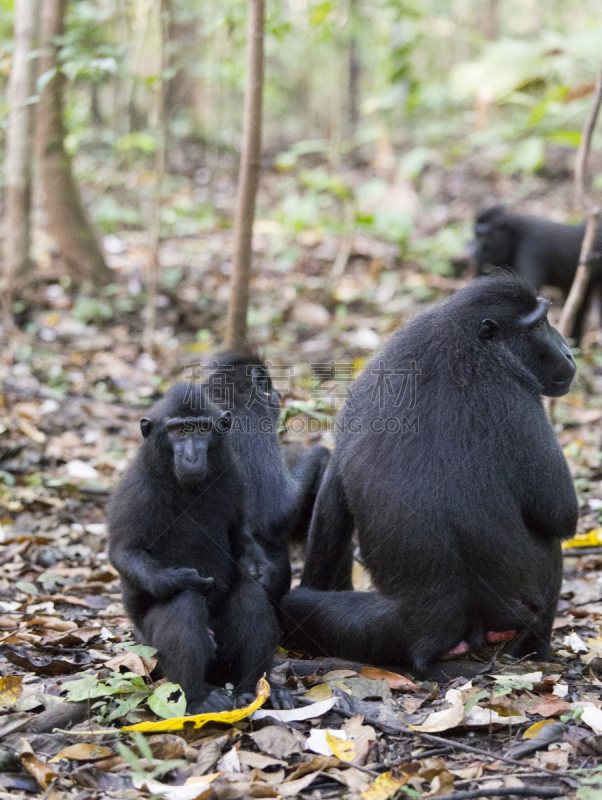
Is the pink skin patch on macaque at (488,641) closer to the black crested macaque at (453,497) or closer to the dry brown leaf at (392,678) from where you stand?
the black crested macaque at (453,497)

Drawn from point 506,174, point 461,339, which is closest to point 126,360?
point 461,339

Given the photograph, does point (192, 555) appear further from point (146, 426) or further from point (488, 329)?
→ point (488, 329)

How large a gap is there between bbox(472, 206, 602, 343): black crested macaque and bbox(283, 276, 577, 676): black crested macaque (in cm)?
670

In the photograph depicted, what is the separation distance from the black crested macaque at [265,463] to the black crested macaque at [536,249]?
648cm

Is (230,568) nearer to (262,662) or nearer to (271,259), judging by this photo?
(262,662)

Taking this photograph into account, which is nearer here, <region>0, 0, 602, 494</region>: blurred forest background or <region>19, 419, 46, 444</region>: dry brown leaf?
<region>19, 419, 46, 444</region>: dry brown leaf

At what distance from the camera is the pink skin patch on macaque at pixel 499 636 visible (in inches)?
163

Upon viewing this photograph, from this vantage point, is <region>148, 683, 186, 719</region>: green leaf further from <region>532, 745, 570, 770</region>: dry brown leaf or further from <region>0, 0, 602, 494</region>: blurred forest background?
<region>0, 0, 602, 494</region>: blurred forest background

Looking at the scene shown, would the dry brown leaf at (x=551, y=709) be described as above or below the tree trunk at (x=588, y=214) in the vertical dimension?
below

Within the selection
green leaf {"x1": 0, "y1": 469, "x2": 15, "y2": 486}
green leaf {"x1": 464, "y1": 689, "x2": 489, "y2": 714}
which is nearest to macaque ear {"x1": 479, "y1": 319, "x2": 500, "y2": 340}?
green leaf {"x1": 464, "y1": 689, "x2": 489, "y2": 714}

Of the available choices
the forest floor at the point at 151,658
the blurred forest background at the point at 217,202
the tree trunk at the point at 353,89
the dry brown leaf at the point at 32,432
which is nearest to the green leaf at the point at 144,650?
the forest floor at the point at 151,658

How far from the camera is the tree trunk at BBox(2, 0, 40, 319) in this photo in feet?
27.9

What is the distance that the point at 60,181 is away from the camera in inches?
381

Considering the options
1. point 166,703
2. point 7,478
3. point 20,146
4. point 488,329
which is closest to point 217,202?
point 20,146
